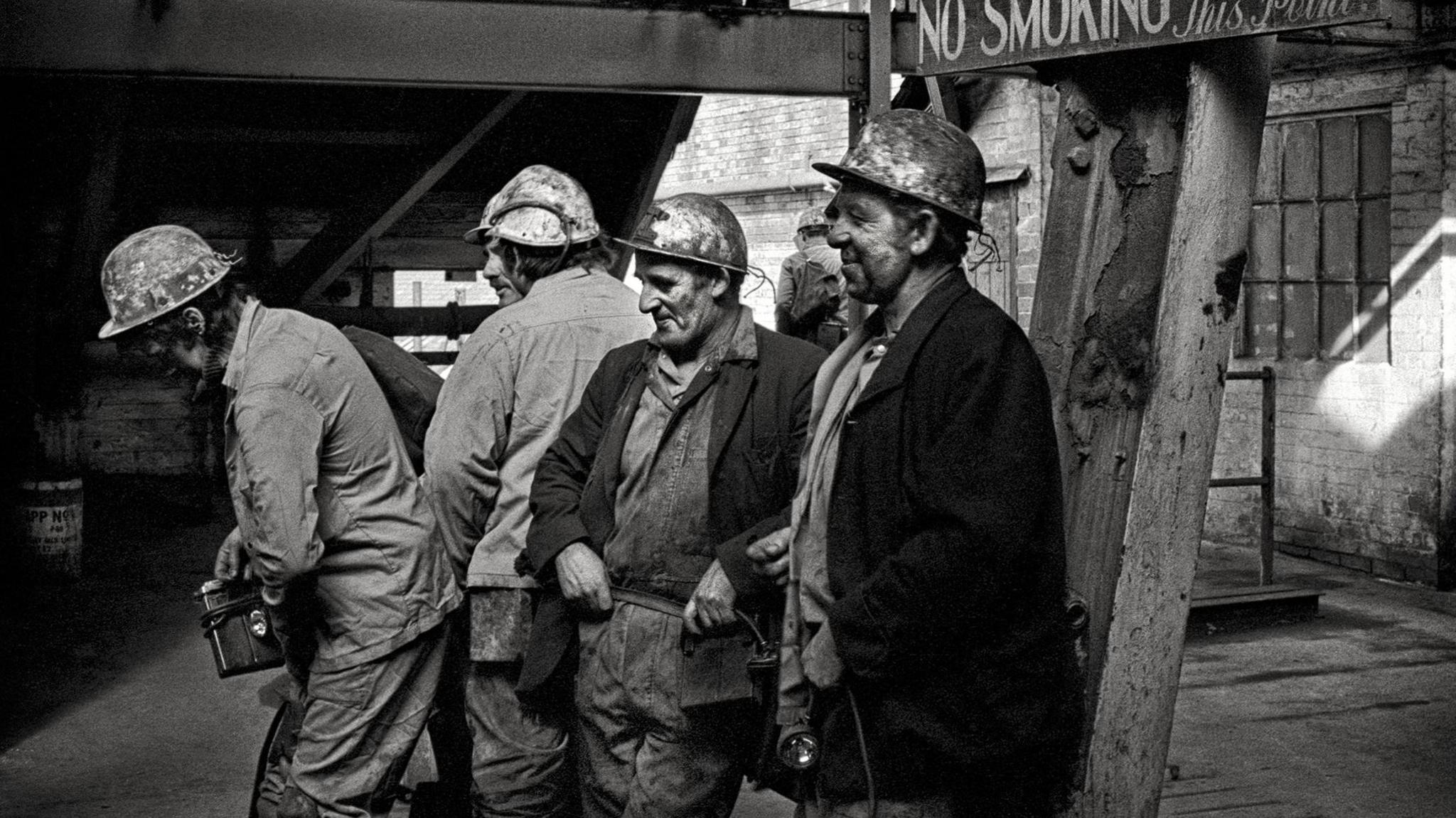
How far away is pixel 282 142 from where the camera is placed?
9.72 m

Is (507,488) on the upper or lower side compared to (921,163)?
lower

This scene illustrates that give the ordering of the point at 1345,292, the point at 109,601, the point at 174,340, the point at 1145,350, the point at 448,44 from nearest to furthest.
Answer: the point at 1145,350
the point at 174,340
the point at 448,44
the point at 109,601
the point at 1345,292

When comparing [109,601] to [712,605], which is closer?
[712,605]

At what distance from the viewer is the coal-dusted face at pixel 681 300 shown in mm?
3752

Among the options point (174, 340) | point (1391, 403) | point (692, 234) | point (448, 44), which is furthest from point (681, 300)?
point (1391, 403)

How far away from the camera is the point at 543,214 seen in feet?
14.3

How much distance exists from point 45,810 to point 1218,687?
16.3 ft

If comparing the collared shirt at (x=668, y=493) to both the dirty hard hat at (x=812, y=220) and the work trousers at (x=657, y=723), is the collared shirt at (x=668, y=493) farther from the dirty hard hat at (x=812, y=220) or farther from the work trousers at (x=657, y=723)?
the dirty hard hat at (x=812, y=220)

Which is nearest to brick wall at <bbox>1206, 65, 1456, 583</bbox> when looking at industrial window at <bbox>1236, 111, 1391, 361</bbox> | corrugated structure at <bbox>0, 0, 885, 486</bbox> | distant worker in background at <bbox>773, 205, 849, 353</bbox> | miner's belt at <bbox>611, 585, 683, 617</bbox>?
industrial window at <bbox>1236, 111, 1391, 361</bbox>

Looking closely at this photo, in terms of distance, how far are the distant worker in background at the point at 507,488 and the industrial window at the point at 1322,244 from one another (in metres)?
6.68

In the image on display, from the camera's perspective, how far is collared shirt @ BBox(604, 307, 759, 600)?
3641mm

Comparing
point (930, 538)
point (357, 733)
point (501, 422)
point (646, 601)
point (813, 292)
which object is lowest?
point (357, 733)

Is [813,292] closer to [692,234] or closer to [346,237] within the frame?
[346,237]

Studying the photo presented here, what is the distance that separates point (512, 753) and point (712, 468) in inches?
43.3
